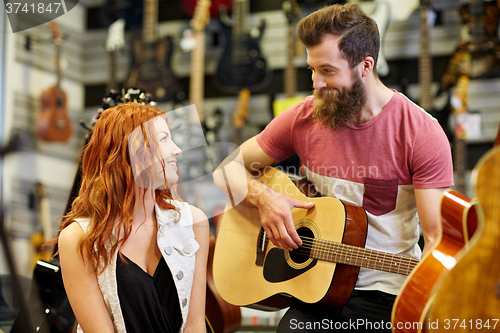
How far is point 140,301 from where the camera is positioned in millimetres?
1551

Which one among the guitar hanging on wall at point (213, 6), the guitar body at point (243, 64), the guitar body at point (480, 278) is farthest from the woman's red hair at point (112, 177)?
the guitar hanging on wall at point (213, 6)

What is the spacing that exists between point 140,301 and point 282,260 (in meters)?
0.63

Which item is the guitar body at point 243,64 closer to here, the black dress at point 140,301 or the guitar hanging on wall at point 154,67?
the guitar hanging on wall at point 154,67

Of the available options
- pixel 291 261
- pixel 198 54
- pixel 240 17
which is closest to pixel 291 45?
pixel 240 17

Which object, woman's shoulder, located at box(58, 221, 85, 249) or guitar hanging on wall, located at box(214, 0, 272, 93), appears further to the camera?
guitar hanging on wall, located at box(214, 0, 272, 93)

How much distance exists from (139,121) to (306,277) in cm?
88

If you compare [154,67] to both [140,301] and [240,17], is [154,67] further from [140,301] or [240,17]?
[140,301]

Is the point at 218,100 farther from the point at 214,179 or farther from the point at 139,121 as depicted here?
the point at 139,121

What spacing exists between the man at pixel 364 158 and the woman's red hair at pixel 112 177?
59cm

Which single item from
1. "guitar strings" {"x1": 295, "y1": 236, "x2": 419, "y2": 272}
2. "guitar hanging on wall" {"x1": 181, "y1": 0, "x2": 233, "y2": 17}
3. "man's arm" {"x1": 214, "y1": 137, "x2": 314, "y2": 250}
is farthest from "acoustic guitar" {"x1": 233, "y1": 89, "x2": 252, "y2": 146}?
"guitar strings" {"x1": 295, "y1": 236, "x2": 419, "y2": 272}

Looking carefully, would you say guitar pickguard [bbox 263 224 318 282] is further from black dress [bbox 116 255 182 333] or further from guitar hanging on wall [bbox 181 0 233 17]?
guitar hanging on wall [bbox 181 0 233 17]

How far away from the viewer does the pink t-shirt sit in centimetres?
166

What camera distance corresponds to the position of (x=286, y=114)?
80.4 inches

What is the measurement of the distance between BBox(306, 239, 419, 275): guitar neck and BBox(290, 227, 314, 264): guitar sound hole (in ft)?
0.09
